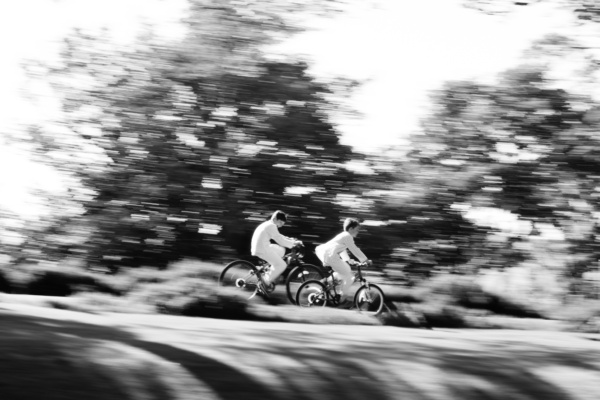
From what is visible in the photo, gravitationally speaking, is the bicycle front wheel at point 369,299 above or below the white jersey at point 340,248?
below

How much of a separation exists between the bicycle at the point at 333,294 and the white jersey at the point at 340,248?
26 centimetres

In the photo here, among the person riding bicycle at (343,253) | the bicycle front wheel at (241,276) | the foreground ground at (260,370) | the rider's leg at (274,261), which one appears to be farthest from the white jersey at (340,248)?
the foreground ground at (260,370)

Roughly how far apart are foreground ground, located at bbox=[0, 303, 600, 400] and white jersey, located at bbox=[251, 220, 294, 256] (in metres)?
7.47

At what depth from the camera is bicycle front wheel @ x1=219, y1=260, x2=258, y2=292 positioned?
1414 cm

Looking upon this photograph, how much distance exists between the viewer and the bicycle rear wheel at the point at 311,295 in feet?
45.2

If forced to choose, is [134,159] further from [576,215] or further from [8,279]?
[576,215]

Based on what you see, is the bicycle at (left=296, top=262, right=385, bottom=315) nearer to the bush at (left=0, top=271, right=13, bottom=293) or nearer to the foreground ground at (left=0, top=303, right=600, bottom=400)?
the bush at (left=0, top=271, right=13, bottom=293)

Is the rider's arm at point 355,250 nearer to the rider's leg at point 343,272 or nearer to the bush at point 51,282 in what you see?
the rider's leg at point 343,272

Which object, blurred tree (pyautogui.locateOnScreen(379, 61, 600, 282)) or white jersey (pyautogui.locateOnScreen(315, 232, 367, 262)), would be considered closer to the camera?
white jersey (pyautogui.locateOnScreen(315, 232, 367, 262))

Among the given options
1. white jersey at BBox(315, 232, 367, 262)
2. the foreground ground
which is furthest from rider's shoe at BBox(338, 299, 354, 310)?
the foreground ground

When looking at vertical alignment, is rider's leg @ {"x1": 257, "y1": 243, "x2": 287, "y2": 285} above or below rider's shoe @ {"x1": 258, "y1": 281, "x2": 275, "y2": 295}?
above

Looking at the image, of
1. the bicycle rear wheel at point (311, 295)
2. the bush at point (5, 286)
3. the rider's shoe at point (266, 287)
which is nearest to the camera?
the bicycle rear wheel at point (311, 295)

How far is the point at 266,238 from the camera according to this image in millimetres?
→ 13906

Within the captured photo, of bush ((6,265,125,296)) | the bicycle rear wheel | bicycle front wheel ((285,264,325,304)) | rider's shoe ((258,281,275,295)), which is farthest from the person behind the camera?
bush ((6,265,125,296))
